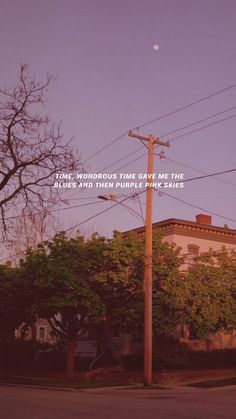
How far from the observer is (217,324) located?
108 ft

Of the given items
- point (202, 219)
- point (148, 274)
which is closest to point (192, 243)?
point (202, 219)

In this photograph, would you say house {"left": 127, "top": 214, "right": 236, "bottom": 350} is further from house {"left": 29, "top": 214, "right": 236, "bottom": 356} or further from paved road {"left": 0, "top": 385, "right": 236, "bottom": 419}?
paved road {"left": 0, "top": 385, "right": 236, "bottom": 419}

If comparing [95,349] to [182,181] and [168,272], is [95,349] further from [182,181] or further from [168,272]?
[182,181]

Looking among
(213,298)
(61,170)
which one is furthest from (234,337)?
(61,170)

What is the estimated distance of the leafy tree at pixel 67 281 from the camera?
98.2ft

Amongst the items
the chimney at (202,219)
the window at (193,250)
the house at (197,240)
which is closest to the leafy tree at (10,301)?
the house at (197,240)

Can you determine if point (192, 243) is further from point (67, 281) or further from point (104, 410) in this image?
point (104, 410)

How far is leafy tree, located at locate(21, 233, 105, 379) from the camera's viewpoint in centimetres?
2994

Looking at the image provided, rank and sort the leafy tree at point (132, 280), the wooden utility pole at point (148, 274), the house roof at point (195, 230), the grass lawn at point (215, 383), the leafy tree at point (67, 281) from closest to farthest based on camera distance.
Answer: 1. the wooden utility pole at point (148, 274)
2. the grass lawn at point (215, 383)
3. the leafy tree at point (67, 281)
4. the leafy tree at point (132, 280)
5. the house roof at point (195, 230)

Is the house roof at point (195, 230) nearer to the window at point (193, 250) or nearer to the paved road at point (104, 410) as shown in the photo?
the window at point (193, 250)

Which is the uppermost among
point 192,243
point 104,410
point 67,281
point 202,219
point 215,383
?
point 202,219

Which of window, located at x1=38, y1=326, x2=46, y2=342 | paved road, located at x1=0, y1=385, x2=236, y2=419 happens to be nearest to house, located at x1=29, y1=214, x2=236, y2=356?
window, located at x1=38, y1=326, x2=46, y2=342

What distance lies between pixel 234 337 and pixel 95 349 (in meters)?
10.2

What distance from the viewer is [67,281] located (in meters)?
29.8
